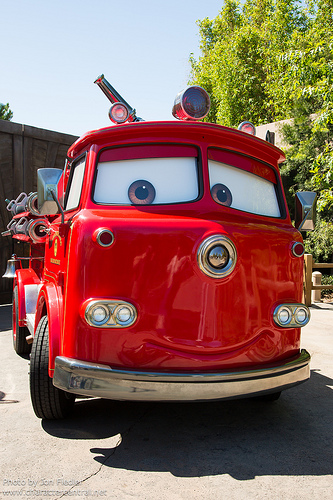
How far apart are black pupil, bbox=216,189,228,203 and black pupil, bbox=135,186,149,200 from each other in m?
0.52

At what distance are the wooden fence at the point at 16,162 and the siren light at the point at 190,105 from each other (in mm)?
6413

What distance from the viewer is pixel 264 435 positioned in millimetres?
3135

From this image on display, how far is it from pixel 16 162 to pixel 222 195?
7.30 metres

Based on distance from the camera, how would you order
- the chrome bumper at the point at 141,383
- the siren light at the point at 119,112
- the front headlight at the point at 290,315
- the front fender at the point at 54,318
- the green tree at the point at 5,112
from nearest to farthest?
the chrome bumper at the point at 141,383 → the front fender at the point at 54,318 → the front headlight at the point at 290,315 → the siren light at the point at 119,112 → the green tree at the point at 5,112

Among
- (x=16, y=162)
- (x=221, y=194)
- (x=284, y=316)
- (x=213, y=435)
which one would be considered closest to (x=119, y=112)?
(x=221, y=194)

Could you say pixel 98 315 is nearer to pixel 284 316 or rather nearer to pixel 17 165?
pixel 284 316

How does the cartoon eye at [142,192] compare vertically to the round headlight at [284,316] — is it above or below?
above

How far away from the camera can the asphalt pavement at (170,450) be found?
2426mm

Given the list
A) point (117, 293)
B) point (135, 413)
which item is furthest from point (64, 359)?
point (135, 413)

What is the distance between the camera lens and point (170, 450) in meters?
2.84

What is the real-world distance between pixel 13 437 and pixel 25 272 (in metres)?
2.83

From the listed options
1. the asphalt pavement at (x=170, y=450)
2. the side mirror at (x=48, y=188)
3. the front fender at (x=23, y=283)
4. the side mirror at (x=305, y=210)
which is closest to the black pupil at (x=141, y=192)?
the side mirror at (x=48, y=188)

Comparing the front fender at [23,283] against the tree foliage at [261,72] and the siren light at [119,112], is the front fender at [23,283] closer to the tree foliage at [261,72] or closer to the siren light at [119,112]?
the siren light at [119,112]

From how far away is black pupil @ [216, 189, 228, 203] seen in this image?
3.14 metres
